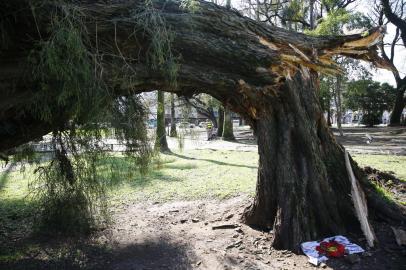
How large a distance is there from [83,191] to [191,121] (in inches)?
77.0

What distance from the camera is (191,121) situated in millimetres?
6660

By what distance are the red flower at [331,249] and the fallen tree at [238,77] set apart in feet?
0.94

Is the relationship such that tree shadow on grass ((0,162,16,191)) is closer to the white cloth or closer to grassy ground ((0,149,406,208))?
grassy ground ((0,149,406,208))

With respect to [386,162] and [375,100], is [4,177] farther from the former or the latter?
[375,100]

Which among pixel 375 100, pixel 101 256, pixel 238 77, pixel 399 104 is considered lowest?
pixel 101 256

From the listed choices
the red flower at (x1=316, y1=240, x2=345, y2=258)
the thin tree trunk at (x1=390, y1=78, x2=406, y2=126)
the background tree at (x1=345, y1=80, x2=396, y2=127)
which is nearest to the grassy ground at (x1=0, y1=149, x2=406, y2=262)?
the red flower at (x1=316, y1=240, x2=345, y2=258)

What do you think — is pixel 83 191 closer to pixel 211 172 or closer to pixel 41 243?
pixel 41 243

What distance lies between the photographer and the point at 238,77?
5.38 m

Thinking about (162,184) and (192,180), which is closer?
(162,184)

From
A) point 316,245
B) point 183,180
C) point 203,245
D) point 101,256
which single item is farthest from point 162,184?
point 316,245

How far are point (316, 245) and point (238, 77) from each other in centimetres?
240

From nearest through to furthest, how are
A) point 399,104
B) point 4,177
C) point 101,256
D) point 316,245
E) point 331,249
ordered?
1. point 331,249
2. point 316,245
3. point 101,256
4. point 4,177
5. point 399,104

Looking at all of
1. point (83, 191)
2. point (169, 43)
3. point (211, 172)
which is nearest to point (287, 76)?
point (169, 43)

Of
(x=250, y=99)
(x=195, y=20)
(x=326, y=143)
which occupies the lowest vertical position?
(x=326, y=143)
